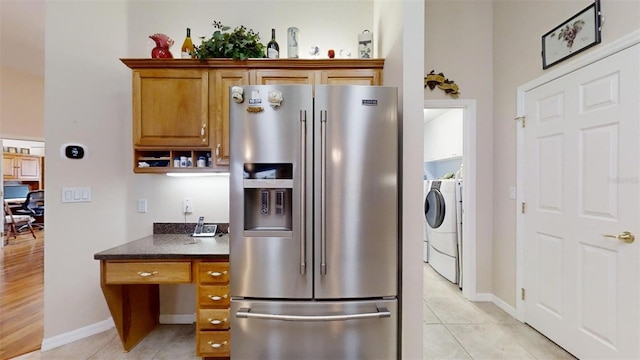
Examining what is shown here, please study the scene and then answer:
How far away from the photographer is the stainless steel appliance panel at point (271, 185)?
150 centimetres

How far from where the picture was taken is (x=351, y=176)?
149 cm

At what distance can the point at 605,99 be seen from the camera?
175 cm

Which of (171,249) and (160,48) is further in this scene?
(160,48)

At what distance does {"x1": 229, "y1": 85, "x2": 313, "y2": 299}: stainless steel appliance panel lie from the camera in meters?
1.50

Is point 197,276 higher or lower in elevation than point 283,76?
lower

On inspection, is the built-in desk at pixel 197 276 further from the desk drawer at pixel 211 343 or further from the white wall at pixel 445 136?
the white wall at pixel 445 136

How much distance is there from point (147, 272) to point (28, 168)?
29.7 ft

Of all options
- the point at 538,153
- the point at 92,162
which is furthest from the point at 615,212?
the point at 92,162

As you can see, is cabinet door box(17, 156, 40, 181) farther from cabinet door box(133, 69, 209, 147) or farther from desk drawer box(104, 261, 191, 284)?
desk drawer box(104, 261, 191, 284)

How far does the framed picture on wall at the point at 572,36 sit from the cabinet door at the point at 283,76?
6.46 ft

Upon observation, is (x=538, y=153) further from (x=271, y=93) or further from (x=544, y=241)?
(x=271, y=93)

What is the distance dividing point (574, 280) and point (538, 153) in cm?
104

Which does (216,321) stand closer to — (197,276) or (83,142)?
(197,276)

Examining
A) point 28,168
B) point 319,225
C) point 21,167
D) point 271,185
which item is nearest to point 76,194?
point 271,185
